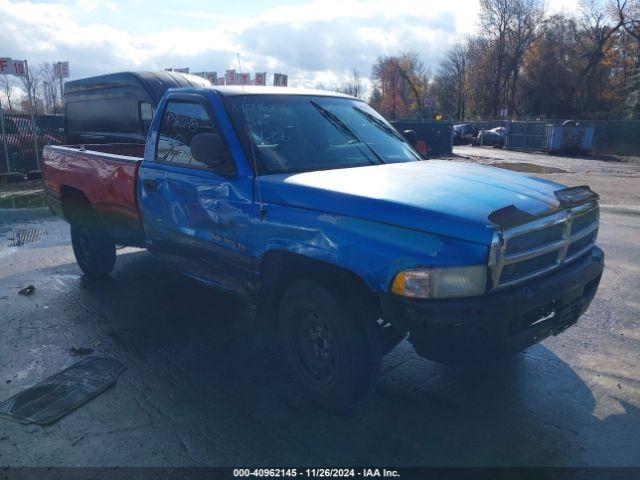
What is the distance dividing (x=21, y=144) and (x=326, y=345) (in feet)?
54.1

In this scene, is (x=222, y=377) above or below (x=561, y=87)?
below

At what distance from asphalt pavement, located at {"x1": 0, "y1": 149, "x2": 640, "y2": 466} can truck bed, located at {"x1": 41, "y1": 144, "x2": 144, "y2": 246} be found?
0.90 meters

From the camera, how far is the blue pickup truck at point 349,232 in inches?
111

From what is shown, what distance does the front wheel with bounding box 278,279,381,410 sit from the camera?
315 centimetres

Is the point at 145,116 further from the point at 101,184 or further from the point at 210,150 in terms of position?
the point at 210,150

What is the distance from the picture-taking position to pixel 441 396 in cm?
365

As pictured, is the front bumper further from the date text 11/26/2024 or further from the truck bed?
the truck bed

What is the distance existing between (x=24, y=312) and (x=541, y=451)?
4799 mm

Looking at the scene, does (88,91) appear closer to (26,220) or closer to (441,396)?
(26,220)

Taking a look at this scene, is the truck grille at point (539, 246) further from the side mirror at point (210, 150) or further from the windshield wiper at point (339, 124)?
the side mirror at point (210, 150)

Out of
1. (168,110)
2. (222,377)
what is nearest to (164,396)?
(222,377)

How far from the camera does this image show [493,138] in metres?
35.9

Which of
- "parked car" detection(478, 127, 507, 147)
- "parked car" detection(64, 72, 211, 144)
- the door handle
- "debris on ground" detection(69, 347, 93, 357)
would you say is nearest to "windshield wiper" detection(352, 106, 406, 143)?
the door handle

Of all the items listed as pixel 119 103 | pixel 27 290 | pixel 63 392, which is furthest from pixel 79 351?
pixel 119 103
